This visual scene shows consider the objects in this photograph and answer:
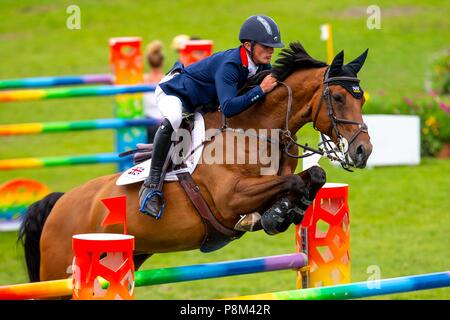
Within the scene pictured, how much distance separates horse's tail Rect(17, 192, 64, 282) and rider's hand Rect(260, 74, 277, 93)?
1.94 meters

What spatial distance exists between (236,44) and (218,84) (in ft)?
58.0

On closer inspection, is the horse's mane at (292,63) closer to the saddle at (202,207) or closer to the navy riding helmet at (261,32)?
the navy riding helmet at (261,32)

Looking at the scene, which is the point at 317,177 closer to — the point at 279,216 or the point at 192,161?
the point at 279,216

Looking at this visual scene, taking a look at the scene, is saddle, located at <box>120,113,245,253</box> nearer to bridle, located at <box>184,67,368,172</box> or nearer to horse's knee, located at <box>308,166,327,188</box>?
bridle, located at <box>184,67,368,172</box>

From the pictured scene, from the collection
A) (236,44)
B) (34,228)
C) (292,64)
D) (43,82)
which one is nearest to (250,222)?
(292,64)

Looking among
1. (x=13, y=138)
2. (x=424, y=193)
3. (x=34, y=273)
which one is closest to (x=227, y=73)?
(x=34, y=273)

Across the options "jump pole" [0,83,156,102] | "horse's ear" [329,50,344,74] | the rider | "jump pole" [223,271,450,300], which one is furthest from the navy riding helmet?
"jump pole" [0,83,156,102]

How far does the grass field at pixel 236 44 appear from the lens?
32.7ft

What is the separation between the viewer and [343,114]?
5984mm

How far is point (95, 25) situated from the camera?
27281 mm
